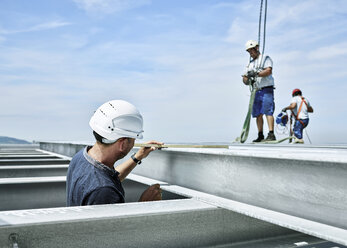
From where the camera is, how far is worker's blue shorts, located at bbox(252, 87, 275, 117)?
8.18 metres

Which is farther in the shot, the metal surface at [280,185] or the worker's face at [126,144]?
the worker's face at [126,144]

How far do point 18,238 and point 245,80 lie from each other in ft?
24.1

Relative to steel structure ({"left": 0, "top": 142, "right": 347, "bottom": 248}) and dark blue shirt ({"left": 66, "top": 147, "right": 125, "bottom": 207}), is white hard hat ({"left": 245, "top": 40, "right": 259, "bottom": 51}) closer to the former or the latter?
steel structure ({"left": 0, "top": 142, "right": 347, "bottom": 248})

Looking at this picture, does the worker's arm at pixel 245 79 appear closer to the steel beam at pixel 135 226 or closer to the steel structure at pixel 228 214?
the steel structure at pixel 228 214

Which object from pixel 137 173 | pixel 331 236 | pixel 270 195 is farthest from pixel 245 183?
pixel 137 173

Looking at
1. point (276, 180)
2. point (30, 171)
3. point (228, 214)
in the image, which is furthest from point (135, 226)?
point (30, 171)

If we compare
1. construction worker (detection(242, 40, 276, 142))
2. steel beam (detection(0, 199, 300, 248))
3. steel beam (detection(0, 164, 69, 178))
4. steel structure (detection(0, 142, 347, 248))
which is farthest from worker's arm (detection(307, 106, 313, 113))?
steel beam (detection(0, 199, 300, 248))

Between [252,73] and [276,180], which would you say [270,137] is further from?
[276,180]

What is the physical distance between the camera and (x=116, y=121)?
247 cm

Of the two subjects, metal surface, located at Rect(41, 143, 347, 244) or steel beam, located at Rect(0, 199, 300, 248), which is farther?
metal surface, located at Rect(41, 143, 347, 244)

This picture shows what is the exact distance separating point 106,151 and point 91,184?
0.33 m

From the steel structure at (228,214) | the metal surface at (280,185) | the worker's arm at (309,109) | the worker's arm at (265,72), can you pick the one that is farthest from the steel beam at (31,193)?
the worker's arm at (309,109)

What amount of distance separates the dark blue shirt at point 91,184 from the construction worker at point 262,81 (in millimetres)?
6243

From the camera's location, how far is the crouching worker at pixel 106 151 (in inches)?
90.7
